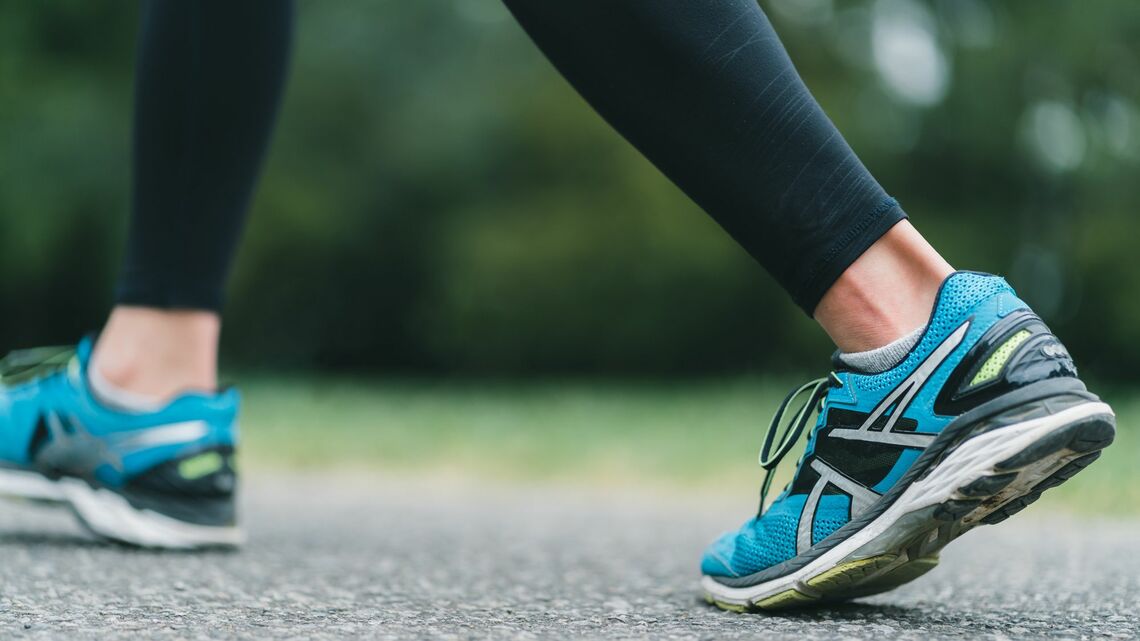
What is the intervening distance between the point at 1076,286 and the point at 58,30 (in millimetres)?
12821

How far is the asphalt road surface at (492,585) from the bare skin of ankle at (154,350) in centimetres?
25

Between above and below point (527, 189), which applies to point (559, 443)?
below

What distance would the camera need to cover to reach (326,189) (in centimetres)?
1750

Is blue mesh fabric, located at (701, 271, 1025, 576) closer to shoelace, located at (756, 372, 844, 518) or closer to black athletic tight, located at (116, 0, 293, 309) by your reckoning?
shoelace, located at (756, 372, 844, 518)

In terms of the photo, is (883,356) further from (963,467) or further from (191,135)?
(191,135)

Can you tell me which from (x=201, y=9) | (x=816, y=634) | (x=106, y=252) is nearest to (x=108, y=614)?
(x=816, y=634)

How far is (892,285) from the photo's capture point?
3.54ft

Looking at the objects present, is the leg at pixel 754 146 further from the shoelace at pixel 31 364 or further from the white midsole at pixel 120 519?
the shoelace at pixel 31 364

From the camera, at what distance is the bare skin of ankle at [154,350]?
1647 millimetres

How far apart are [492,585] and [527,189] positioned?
55.2ft

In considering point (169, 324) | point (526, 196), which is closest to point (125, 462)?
point (169, 324)

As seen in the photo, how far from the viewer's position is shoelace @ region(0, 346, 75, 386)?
1.74 metres

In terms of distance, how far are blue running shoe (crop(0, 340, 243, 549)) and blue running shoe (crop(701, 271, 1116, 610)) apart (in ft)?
2.71

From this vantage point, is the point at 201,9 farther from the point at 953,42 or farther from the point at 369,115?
the point at 369,115
